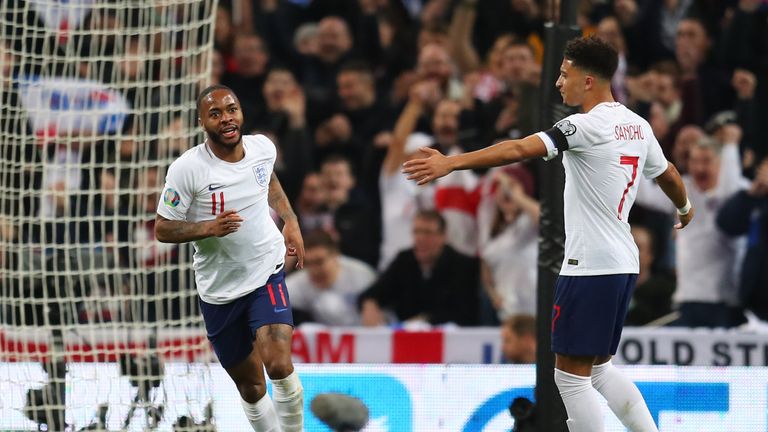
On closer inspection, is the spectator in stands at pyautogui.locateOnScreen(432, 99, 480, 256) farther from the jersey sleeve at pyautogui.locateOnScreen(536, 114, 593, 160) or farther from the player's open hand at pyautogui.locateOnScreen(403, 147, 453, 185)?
the player's open hand at pyautogui.locateOnScreen(403, 147, 453, 185)

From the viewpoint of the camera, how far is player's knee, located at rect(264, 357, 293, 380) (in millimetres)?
6914

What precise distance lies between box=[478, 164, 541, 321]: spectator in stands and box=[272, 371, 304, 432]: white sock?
4064mm

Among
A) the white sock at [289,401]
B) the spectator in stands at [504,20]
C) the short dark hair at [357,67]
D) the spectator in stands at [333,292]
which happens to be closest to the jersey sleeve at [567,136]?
the white sock at [289,401]

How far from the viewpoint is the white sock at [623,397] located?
22.0ft

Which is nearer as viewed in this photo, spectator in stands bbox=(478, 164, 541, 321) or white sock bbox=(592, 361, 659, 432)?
white sock bbox=(592, 361, 659, 432)

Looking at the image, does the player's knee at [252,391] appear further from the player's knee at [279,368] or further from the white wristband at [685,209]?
the white wristband at [685,209]

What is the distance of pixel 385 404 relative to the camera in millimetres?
8312

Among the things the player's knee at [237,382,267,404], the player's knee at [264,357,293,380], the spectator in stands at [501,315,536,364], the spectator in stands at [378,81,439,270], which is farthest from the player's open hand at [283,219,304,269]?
the spectator in stands at [378,81,439,270]

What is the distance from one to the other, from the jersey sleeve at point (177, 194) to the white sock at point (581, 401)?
2.13m

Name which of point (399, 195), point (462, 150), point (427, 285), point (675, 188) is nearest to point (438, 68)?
point (462, 150)

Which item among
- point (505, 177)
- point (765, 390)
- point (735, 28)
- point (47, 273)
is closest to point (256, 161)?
point (47, 273)

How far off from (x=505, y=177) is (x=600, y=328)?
183 inches

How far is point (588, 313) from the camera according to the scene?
6.53 meters

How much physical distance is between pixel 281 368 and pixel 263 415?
45 centimetres
